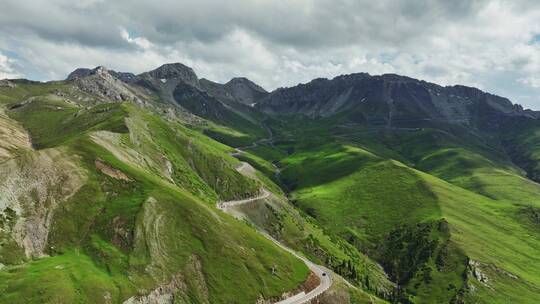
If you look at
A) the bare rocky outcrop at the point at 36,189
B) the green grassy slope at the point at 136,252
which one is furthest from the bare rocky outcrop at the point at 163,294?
the bare rocky outcrop at the point at 36,189

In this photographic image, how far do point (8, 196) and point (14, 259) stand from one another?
21102mm

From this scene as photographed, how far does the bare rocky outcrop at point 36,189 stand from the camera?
359 ft

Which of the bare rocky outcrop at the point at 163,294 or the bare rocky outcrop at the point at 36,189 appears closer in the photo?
the bare rocky outcrop at the point at 163,294

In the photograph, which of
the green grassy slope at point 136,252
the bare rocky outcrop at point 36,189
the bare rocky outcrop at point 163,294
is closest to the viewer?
the green grassy slope at point 136,252

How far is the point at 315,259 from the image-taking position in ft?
643

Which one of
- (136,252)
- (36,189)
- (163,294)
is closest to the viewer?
(163,294)

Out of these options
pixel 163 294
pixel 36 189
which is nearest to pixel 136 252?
pixel 163 294

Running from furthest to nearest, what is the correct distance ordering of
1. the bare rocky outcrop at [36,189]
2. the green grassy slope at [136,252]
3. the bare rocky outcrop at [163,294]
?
the bare rocky outcrop at [36,189], the bare rocky outcrop at [163,294], the green grassy slope at [136,252]

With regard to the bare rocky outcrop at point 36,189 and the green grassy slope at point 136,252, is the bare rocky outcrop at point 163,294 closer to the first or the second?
the green grassy slope at point 136,252

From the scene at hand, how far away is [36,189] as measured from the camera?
399 feet

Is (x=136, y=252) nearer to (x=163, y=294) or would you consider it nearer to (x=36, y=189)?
(x=163, y=294)

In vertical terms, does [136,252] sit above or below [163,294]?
above

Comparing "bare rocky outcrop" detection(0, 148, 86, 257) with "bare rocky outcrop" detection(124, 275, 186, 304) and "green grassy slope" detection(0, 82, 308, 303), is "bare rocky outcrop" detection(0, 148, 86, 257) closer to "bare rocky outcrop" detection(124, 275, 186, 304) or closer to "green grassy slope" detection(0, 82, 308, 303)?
"green grassy slope" detection(0, 82, 308, 303)

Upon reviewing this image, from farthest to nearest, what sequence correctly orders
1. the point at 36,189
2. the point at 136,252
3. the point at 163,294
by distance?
the point at 36,189 < the point at 136,252 < the point at 163,294
